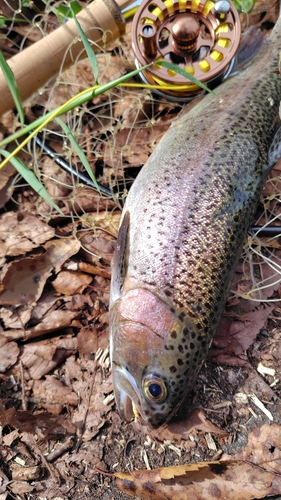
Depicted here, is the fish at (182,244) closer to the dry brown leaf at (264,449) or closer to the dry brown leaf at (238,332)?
the dry brown leaf at (238,332)

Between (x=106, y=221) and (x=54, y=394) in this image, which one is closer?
(x=54, y=394)

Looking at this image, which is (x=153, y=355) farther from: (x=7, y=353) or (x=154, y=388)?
(x=7, y=353)

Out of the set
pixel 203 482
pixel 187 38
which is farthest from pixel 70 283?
pixel 187 38

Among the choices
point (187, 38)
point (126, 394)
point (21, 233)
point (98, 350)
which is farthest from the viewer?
point (21, 233)

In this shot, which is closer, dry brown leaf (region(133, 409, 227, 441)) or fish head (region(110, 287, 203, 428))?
fish head (region(110, 287, 203, 428))

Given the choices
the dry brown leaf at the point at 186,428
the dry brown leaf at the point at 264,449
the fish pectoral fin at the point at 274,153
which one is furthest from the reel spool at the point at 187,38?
the dry brown leaf at the point at 264,449

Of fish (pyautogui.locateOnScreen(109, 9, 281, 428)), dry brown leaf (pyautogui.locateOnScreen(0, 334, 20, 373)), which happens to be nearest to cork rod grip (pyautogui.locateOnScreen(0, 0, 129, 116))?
fish (pyautogui.locateOnScreen(109, 9, 281, 428))

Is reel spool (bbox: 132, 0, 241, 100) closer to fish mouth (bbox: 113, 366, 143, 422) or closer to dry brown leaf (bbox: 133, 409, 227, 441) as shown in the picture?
fish mouth (bbox: 113, 366, 143, 422)
